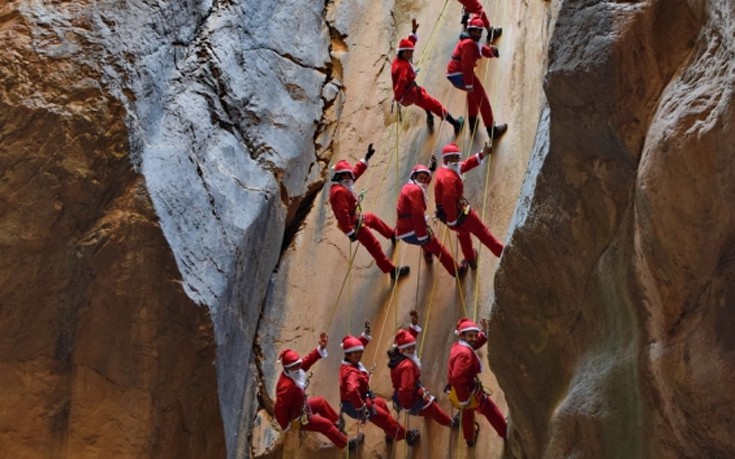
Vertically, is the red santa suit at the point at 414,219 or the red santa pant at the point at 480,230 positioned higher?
the red santa suit at the point at 414,219

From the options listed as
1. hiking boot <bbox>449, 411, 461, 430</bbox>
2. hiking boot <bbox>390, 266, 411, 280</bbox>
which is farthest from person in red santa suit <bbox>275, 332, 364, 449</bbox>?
hiking boot <bbox>390, 266, 411, 280</bbox>

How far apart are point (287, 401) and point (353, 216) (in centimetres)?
194

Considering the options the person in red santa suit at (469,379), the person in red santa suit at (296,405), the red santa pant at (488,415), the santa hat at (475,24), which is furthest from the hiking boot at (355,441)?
the santa hat at (475,24)

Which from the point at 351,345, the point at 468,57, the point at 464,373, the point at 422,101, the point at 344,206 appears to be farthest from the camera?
the point at 422,101

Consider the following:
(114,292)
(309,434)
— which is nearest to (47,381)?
(114,292)

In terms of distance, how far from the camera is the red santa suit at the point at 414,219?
8.55 metres

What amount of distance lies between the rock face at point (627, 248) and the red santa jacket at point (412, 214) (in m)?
2.44

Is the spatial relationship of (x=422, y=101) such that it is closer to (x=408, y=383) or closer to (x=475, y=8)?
A: (x=475, y=8)

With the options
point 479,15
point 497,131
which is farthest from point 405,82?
point 479,15

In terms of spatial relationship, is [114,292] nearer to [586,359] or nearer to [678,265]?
[586,359]

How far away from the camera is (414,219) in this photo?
857 centimetres

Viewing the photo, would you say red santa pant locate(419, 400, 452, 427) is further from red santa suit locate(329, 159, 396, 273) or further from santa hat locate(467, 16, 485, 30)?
santa hat locate(467, 16, 485, 30)

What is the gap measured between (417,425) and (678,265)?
421cm

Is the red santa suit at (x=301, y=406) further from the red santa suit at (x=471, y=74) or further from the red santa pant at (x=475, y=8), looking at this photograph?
the red santa pant at (x=475, y=8)
